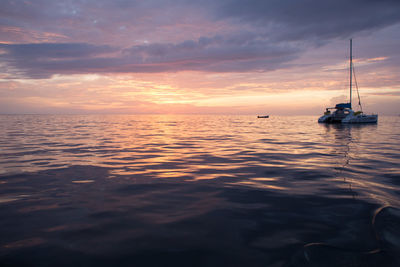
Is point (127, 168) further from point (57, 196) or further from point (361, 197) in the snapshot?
point (361, 197)

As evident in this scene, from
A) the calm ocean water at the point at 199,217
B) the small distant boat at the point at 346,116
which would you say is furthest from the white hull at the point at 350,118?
the calm ocean water at the point at 199,217

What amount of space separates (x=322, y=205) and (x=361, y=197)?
3.65ft

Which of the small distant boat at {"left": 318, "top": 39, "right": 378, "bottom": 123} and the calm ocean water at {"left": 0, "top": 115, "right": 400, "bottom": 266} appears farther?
the small distant boat at {"left": 318, "top": 39, "right": 378, "bottom": 123}

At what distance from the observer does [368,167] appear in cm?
783

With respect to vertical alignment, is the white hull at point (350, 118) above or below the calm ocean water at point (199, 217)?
above

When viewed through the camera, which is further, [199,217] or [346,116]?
[346,116]

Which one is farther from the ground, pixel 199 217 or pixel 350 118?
pixel 350 118

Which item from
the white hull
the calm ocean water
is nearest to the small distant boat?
the white hull

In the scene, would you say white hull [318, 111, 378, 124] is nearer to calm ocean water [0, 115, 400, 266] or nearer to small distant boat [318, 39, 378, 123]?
small distant boat [318, 39, 378, 123]

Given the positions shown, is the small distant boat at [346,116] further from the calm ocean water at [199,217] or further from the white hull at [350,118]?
the calm ocean water at [199,217]

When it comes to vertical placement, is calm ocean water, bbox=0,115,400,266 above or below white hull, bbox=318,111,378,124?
below

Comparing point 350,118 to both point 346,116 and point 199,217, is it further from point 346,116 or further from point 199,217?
point 199,217

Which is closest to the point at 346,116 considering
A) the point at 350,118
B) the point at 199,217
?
the point at 350,118

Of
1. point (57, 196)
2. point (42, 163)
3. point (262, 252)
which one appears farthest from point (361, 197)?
point (42, 163)
